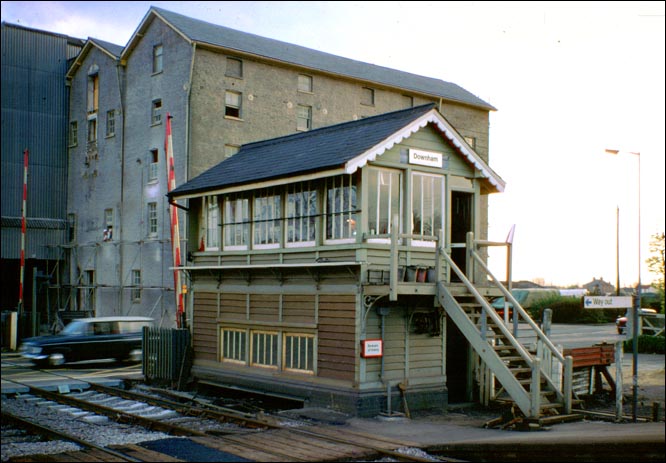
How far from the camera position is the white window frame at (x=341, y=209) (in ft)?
53.6

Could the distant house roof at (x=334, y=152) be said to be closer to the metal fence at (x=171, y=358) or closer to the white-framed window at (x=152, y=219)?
the metal fence at (x=171, y=358)

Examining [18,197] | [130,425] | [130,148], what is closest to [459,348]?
[130,425]

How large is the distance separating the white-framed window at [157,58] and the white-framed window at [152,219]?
276 inches

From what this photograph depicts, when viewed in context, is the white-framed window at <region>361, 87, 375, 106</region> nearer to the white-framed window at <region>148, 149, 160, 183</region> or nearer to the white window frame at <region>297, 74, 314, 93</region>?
the white window frame at <region>297, 74, 314, 93</region>

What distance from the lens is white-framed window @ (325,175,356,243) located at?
16.4 m

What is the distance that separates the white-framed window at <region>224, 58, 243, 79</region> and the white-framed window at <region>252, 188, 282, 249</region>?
795 inches

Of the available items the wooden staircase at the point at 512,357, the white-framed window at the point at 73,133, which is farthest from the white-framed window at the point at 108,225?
the wooden staircase at the point at 512,357

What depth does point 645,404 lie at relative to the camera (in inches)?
720

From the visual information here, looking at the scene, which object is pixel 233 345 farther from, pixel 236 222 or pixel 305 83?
pixel 305 83

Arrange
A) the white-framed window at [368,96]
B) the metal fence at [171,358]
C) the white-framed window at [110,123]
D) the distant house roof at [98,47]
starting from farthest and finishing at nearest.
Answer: the white-framed window at [368,96] → the white-framed window at [110,123] → the distant house roof at [98,47] → the metal fence at [171,358]

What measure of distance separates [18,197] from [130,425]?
98.3 feet

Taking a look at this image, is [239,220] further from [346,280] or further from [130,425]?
[130,425]

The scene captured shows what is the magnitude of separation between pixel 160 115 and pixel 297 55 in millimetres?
8662

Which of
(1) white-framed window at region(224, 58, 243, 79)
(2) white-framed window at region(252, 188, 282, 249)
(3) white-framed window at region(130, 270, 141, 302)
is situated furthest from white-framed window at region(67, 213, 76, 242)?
(2) white-framed window at region(252, 188, 282, 249)
